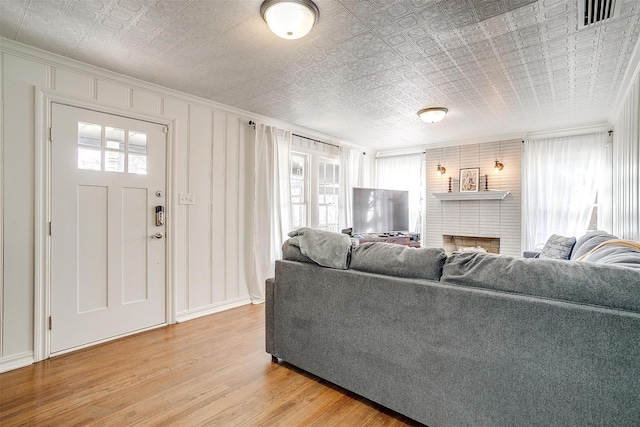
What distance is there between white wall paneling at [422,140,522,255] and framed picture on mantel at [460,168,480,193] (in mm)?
71

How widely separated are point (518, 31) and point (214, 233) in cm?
334

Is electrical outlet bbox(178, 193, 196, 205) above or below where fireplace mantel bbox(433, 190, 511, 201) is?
below

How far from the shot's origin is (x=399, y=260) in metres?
1.76

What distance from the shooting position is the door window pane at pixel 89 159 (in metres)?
2.66

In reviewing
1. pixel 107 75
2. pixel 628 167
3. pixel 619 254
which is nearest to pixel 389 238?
pixel 628 167

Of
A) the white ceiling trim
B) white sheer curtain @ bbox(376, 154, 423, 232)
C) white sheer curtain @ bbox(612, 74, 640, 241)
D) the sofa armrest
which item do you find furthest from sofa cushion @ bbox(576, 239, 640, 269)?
white sheer curtain @ bbox(376, 154, 423, 232)

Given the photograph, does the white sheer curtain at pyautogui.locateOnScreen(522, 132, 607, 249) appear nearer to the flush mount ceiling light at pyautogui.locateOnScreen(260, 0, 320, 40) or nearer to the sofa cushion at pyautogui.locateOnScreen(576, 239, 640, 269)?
the sofa cushion at pyautogui.locateOnScreen(576, 239, 640, 269)

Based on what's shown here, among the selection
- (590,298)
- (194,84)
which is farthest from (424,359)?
(194,84)

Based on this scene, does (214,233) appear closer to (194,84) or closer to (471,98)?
(194,84)

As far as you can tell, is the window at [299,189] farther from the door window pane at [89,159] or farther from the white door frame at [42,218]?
the white door frame at [42,218]

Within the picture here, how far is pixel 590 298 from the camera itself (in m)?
1.25

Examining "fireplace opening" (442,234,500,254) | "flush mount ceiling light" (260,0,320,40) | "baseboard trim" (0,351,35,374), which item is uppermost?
"flush mount ceiling light" (260,0,320,40)

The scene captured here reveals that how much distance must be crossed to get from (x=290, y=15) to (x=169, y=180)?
211cm

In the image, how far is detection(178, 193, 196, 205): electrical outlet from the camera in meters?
3.33
